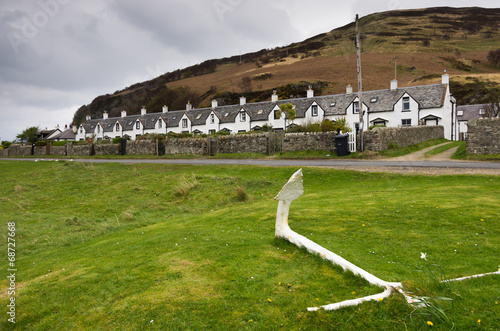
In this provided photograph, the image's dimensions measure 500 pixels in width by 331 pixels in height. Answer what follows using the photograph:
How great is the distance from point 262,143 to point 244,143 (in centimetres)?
234

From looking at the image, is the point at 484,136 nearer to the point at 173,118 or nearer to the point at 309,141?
the point at 309,141

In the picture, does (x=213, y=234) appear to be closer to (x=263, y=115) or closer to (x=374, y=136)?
(x=374, y=136)

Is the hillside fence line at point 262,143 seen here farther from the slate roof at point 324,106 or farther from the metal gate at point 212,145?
the slate roof at point 324,106

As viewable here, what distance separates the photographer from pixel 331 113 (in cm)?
5856

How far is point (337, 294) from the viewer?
463cm

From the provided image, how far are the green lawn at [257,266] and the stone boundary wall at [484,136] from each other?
1101 centimetres

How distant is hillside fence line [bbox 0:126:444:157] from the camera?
28.6m

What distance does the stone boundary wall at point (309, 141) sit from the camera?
28.8m

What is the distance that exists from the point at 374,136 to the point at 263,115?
128 feet

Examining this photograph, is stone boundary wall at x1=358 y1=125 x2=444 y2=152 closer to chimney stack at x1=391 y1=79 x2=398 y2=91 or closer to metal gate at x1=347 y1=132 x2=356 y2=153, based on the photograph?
metal gate at x1=347 y1=132 x2=356 y2=153

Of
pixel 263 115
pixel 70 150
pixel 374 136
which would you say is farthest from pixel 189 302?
pixel 263 115

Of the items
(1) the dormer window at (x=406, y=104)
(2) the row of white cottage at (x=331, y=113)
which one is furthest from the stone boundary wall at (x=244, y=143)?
(1) the dormer window at (x=406, y=104)

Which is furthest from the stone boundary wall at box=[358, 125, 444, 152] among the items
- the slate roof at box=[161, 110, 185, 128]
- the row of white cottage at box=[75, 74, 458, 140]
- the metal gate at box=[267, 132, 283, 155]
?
the slate roof at box=[161, 110, 185, 128]

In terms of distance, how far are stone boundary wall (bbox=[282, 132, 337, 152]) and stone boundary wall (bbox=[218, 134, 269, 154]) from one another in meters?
2.10
